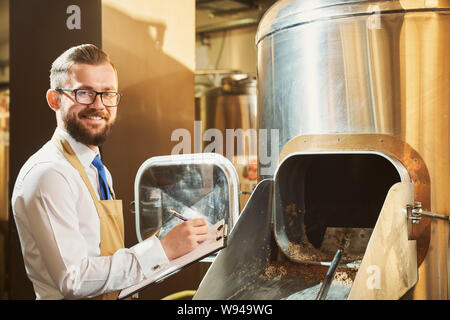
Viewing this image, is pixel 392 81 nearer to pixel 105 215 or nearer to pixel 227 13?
pixel 105 215

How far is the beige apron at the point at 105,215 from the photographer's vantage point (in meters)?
1.20

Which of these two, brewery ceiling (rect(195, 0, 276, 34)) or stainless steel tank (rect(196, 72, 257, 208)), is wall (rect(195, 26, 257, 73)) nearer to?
brewery ceiling (rect(195, 0, 276, 34))

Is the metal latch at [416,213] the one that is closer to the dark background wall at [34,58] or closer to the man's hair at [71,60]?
the man's hair at [71,60]

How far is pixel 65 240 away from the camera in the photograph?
42.9 inches

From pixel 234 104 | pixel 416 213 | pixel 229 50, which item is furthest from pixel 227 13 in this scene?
pixel 416 213

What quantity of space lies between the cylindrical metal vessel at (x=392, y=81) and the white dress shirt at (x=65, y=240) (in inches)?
27.0

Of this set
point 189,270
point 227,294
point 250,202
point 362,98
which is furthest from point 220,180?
point 189,270

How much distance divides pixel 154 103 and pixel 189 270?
0.76m

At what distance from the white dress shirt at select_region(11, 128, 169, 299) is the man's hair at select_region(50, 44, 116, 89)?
0.49 feet

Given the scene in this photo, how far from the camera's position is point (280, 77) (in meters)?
1.49

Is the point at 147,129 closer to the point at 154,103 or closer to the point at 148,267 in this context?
the point at 154,103

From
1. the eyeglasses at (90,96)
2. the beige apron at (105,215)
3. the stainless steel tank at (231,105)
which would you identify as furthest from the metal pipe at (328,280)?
the stainless steel tank at (231,105)

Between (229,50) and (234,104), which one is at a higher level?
(229,50)

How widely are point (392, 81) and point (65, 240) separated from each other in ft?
3.26
